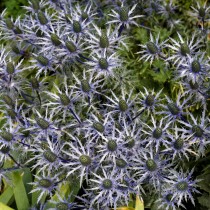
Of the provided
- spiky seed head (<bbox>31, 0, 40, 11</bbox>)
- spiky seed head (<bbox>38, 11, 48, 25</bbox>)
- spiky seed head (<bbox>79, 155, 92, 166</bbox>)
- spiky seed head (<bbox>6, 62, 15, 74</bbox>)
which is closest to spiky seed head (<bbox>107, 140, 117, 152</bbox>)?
spiky seed head (<bbox>79, 155, 92, 166</bbox>)

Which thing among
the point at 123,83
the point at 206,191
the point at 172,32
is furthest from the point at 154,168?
the point at 172,32

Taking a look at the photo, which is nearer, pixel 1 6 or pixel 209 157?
pixel 209 157

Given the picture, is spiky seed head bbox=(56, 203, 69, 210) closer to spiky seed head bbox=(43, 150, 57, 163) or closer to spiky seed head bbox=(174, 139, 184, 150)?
spiky seed head bbox=(43, 150, 57, 163)

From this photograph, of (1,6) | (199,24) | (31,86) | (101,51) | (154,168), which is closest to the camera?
(154,168)

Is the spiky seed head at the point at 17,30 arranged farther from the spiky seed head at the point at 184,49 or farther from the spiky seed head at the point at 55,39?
the spiky seed head at the point at 184,49

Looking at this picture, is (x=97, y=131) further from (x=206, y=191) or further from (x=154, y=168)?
(x=206, y=191)

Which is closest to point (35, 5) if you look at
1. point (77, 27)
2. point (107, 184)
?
point (77, 27)
